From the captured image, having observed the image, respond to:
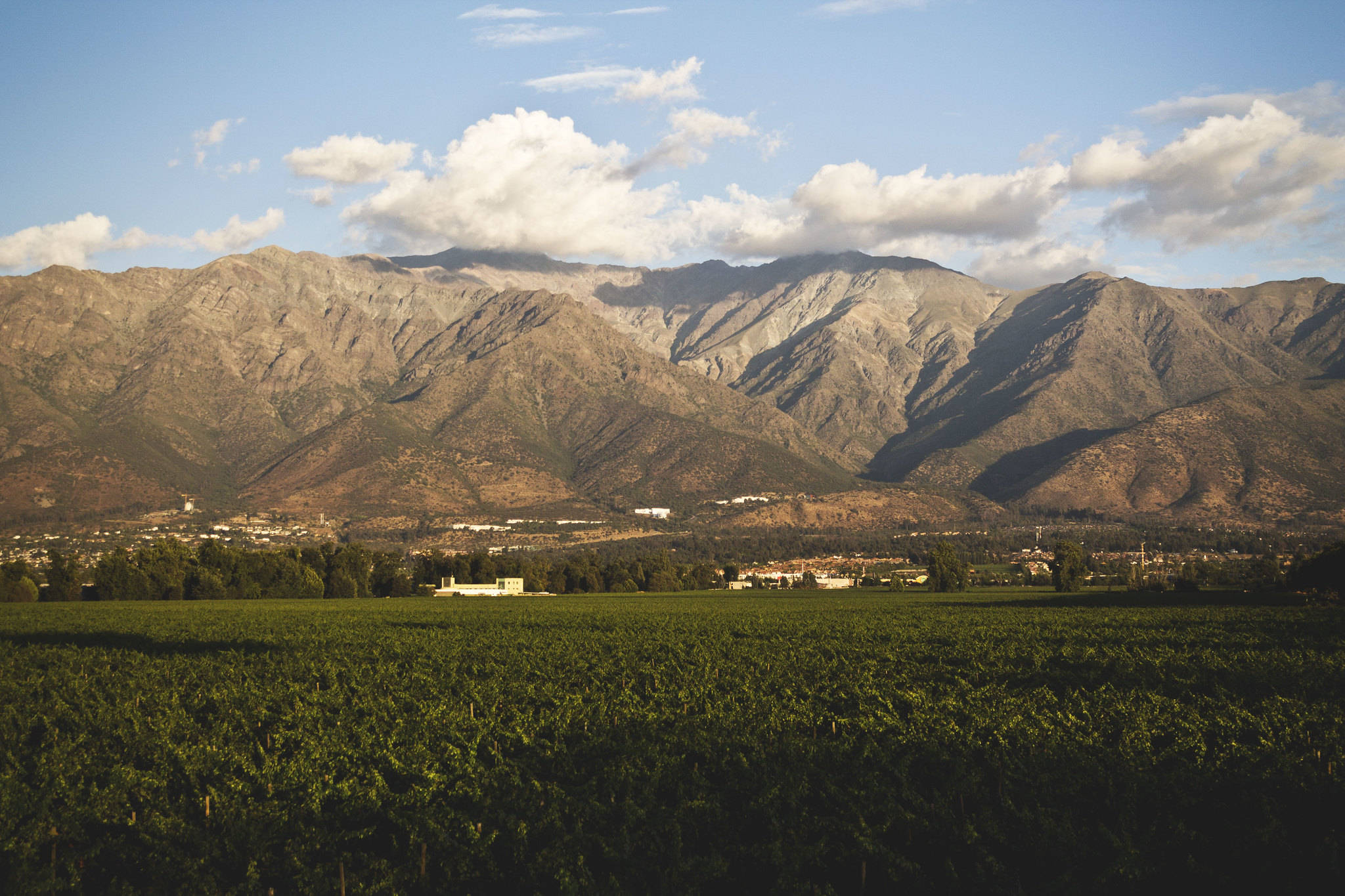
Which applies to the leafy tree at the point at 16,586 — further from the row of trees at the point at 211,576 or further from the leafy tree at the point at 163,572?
the leafy tree at the point at 163,572

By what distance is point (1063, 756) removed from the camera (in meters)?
23.6

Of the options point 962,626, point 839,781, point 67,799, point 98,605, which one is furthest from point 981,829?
point 98,605

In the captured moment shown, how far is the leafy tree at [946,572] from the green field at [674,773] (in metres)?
93.5

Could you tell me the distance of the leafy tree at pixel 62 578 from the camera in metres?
110

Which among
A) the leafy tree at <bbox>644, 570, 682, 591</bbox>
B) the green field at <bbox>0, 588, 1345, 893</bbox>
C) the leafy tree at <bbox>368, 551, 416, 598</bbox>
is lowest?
the leafy tree at <bbox>644, 570, 682, 591</bbox>

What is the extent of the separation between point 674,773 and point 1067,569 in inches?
4863

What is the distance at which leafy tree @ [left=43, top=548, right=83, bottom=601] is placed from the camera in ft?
362

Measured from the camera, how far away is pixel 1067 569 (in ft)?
444

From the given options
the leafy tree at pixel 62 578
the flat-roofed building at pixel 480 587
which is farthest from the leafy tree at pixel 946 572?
the leafy tree at pixel 62 578

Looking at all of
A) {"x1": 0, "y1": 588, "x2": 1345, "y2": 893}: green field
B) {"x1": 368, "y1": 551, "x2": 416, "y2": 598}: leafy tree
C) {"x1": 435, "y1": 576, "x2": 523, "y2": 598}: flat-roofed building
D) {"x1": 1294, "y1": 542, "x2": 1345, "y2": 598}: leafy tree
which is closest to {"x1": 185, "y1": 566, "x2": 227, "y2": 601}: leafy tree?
{"x1": 368, "y1": 551, "x2": 416, "y2": 598}: leafy tree

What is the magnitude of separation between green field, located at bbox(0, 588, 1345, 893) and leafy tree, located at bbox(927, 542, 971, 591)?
9353 centimetres

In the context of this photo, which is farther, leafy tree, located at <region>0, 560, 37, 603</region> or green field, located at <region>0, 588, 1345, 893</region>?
leafy tree, located at <region>0, 560, 37, 603</region>

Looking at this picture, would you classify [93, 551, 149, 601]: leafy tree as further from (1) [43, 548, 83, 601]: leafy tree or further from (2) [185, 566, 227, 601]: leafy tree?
(2) [185, 566, 227, 601]: leafy tree

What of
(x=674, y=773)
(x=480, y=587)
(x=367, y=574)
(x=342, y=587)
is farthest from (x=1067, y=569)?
(x=674, y=773)
